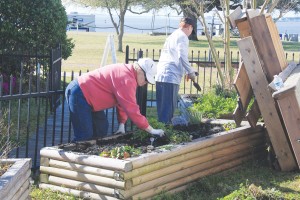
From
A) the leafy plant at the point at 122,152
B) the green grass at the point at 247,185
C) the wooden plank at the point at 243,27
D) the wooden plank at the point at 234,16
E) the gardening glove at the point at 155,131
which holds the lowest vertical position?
the green grass at the point at 247,185

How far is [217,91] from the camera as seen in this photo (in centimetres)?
966

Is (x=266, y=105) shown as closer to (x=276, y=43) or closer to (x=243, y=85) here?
(x=243, y=85)

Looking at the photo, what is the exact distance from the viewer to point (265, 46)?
6738 millimetres

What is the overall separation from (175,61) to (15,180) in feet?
13.2

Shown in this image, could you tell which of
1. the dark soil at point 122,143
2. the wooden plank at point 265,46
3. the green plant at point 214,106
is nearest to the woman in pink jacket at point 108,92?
the dark soil at point 122,143

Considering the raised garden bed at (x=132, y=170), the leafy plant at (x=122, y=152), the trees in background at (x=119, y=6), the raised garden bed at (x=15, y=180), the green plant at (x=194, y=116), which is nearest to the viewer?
the raised garden bed at (x=15, y=180)

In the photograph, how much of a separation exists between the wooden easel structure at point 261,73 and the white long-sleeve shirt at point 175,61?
0.99 m

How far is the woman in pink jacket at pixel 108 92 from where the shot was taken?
5867 millimetres

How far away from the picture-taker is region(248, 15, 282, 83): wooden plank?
671 cm

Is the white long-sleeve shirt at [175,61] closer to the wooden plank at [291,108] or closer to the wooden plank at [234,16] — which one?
A: the wooden plank at [234,16]

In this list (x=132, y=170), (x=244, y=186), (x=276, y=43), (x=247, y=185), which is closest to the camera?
(x=132, y=170)

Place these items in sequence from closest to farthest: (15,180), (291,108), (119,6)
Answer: (15,180)
(291,108)
(119,6)

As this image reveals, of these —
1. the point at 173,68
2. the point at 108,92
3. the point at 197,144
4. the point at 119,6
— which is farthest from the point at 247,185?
the point at 119,6

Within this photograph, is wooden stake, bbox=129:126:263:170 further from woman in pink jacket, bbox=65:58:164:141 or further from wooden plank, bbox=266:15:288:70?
wooden plank, bbox=266:15:288:70
